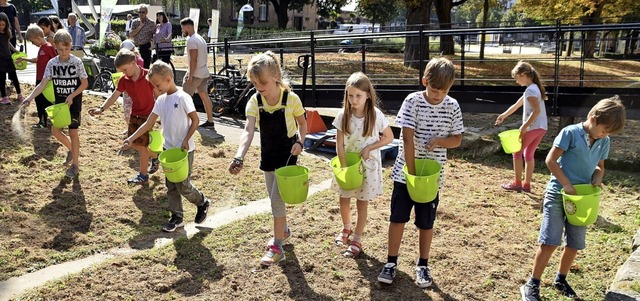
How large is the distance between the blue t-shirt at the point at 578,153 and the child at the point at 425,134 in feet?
2.16

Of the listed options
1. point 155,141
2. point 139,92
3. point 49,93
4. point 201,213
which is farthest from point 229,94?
point 201,213

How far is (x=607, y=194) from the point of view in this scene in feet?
21.0

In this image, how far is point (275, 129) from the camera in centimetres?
412

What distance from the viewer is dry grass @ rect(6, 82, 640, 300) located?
12.7 ft

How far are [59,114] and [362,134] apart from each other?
11.8ft

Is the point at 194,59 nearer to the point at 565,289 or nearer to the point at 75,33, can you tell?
the point at 75,33

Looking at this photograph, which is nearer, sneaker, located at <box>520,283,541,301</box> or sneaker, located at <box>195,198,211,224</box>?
sneaker, located at <box>520,283,541,301</box>

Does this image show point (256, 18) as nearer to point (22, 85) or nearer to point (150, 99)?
point (22, 85)

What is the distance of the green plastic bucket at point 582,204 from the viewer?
336cm

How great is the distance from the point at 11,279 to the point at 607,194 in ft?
20.0

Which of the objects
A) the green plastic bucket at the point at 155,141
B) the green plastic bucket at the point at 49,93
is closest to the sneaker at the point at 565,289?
the green plastic bucket at the point at 155,141

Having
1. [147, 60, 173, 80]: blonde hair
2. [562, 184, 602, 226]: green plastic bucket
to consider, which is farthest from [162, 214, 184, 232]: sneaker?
[562, 184, 602, 226]: green plastic bucket

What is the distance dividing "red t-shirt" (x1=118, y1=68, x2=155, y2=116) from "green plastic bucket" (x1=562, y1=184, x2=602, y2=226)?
437 centimetres

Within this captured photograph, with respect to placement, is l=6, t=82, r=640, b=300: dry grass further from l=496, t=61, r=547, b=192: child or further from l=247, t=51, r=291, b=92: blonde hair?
l=247, t=51, r=291, b=92: blonde hair
